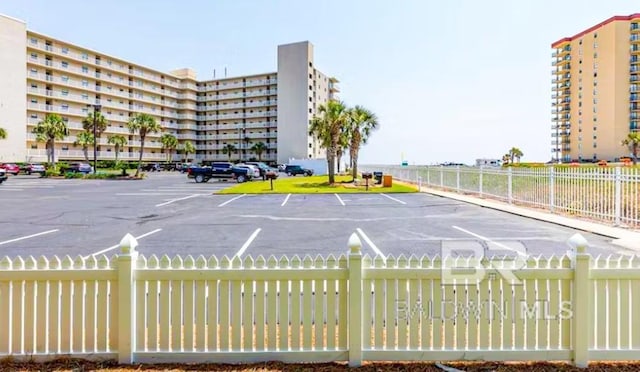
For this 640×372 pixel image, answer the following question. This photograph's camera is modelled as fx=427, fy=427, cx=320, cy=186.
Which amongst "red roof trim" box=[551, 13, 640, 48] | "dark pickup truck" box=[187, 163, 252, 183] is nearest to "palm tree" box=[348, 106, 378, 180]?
"dark pickup truck" box=[187, 163, 252, 183]

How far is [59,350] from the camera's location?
4.07m

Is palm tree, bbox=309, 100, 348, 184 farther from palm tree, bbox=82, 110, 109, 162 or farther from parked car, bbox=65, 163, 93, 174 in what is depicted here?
palm tree, bbox=82, 110, 109, 162

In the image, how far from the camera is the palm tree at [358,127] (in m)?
37.2

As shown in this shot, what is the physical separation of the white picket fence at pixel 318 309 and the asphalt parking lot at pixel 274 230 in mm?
4462

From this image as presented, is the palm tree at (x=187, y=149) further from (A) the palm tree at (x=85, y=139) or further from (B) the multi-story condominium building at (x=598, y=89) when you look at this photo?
(B) the multi-story condominium building at (x=598, y=89)

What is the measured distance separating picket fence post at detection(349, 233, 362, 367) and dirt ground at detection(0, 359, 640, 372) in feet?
0.46

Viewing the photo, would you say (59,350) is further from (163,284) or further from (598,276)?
(598,276)

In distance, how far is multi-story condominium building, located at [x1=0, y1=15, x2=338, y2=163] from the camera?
68938 mm

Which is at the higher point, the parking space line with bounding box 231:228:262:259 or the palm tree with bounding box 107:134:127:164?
the palm tree with bounding box 107:134:127:164

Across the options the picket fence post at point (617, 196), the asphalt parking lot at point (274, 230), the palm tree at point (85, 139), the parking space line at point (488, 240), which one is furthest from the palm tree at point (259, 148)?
the picket fence post at point (617, 196)

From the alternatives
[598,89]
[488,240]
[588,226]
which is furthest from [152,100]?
[598,89]

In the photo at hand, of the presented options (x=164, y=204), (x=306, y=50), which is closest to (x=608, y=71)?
(x=306, y=50)

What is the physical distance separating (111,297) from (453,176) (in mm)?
24609

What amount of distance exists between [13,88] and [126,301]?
80.9m
